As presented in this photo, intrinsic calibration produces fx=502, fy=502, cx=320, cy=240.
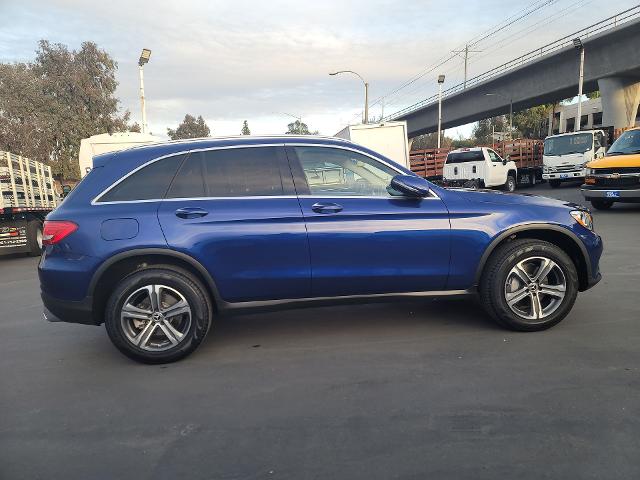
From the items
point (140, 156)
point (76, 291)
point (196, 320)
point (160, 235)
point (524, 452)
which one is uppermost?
point (140, 156)

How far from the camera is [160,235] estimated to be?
3830 millimetres

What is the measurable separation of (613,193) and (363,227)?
10374 millimetres

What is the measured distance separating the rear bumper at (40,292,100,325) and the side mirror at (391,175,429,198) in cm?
254

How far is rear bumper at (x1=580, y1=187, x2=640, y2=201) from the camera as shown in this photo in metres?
11.5

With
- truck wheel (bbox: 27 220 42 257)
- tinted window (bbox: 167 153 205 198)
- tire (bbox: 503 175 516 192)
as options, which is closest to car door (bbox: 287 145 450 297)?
tinted window (bbox: 167 153 205 198)

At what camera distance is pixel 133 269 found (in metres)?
3.97

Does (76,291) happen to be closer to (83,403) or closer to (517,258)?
(83,403)

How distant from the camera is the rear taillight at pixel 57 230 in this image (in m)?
3.82

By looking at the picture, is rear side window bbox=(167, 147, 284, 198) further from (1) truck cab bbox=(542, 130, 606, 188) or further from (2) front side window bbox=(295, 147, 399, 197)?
(1) truck cab bbox=(542, 130, 606, 188)

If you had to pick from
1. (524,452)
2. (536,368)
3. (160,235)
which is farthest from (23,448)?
(536,368)

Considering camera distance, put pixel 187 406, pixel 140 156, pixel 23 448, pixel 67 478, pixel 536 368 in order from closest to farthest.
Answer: pixel 67 478, pixel 23 448, pixel 187 406, pixel 536 368, pixel 140 156

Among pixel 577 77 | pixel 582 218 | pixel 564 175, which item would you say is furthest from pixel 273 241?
pixel 577 77

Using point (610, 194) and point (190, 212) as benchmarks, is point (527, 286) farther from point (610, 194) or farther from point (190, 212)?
point (610, 194)

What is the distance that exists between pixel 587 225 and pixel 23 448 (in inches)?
176
